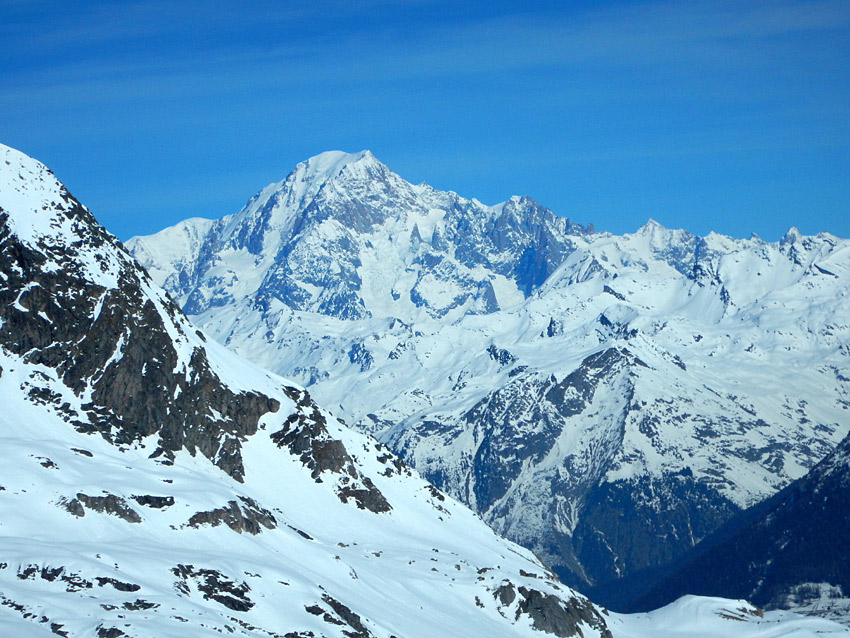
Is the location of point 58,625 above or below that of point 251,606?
below

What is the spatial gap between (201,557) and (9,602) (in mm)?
44510

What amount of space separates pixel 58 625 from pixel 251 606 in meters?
39.4

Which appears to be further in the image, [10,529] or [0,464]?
[0,464]

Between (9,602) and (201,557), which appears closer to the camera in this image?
(9,602)

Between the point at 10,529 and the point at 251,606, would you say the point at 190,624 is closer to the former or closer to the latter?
the point at 251,606

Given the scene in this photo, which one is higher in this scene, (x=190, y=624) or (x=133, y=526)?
(x=133, y=526)

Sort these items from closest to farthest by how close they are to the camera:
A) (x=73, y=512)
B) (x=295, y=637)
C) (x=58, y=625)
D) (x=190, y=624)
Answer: (x=58, y=625), (x=190, y=624), (x=295, y=637), (x=73, y=512)

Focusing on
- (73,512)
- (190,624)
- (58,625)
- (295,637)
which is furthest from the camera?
(73,512)

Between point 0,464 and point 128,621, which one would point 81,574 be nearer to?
point 128,621

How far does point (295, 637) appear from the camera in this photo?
176m

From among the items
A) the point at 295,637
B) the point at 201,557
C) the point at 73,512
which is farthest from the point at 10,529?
the point at 295,637

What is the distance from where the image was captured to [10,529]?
582 ft

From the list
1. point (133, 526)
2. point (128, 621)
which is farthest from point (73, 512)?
point (128, 621)

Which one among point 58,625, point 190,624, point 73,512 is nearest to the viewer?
point 58,625
